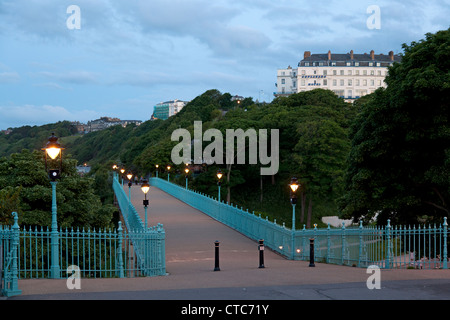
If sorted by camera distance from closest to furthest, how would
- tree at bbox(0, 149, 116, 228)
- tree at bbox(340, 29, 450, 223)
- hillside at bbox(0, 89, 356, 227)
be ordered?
tree at bbox(340, 29, 450, 223) < tree at bbox(0, 149, 116, 228) < hillside at bbox(0, 89, 356, 227)

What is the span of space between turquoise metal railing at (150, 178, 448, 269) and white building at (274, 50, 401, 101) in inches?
4816

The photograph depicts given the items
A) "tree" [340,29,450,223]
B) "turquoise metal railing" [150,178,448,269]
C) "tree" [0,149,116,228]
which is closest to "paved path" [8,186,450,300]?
"turquoise metal railing" [150,178,448,269]

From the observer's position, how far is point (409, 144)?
78.3ft

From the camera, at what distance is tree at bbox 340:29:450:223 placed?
22203 mm

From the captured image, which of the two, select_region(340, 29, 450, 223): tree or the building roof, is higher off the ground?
the building roof

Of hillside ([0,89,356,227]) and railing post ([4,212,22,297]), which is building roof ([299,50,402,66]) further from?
railing post ([4,212,22,297])

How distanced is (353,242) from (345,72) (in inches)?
5295

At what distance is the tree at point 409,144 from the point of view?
72.8 ft

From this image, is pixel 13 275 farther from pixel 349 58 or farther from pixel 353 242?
pixel 349 58

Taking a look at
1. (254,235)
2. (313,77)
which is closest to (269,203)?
(254,235)

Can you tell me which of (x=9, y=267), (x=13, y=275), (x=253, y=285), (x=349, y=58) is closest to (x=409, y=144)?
(x=253, y=285)

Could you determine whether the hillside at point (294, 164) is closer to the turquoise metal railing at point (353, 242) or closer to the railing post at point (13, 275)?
the turquoise metal railing at point (353, 242)

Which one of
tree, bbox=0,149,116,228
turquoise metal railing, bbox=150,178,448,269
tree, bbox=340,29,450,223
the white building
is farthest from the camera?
the white building

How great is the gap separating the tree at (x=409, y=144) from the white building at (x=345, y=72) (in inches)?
4879
